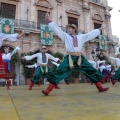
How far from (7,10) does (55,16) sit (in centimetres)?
446

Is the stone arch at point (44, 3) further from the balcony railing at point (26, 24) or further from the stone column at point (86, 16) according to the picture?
the stone column at point (86, 16)

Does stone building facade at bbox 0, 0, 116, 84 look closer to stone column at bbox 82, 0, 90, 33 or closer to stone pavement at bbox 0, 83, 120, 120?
stone column at bbox 82, 0, 90, 33

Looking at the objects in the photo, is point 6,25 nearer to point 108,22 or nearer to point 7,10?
point 7,10

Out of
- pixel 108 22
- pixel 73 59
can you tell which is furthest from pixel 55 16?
pixel 73 59

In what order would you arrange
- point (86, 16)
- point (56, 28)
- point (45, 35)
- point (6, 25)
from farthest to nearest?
point (86, 16)
point (45, 35)
point (6, 25)
point (56, 28)

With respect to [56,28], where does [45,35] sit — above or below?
above

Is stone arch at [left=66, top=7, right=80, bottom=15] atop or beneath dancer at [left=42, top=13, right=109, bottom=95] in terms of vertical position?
atop

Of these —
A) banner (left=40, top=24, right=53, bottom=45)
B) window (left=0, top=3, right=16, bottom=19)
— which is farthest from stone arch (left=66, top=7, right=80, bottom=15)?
window (left=0, top=3, right=16, bottom=19)

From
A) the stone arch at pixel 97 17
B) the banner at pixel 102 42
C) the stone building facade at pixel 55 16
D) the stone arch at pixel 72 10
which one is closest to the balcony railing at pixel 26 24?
the stone building facade at pixel 55 16

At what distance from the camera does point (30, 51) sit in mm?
14789

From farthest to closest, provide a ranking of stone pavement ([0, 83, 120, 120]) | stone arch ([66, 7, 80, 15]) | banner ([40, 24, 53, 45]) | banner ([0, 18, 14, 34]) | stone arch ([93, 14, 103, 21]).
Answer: stone arch ([93, 14, 103, 21])
stone arch ([66, 7, 80, 15])
banner ([40, 24, 53, 45])
banner ([0, 18, 14, 34])
stone pavement ([0, 83, 120, 120])

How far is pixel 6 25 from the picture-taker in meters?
13.9

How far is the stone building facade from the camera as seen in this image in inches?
599

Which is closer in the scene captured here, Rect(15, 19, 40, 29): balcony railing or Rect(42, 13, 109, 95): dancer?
Rect(42, 13, 109, 95): dancer
